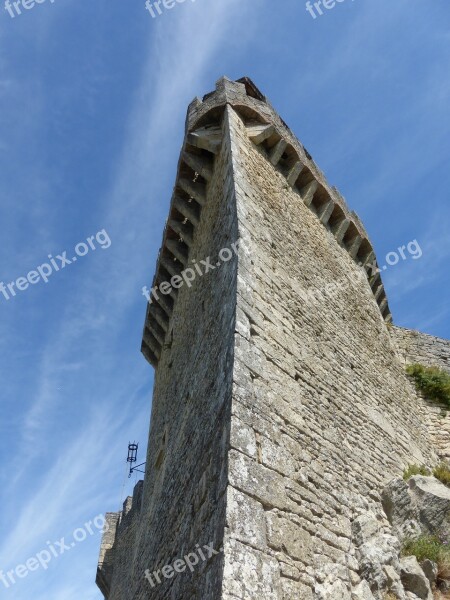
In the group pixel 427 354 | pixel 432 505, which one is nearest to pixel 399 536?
pixel 432 505

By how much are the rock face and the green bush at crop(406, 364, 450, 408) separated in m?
3.67

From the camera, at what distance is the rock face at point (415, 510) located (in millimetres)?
4797

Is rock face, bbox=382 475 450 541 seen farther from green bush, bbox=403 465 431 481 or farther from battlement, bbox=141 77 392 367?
battlement, bbox=141 77 392 367

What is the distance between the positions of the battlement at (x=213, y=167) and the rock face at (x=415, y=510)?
192 inches

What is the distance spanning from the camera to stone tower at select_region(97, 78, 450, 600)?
3387 millimetres

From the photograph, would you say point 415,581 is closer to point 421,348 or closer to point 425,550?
point 425,550

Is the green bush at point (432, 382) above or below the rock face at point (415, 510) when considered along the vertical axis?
above

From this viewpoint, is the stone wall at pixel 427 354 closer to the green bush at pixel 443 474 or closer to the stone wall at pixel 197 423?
the green bush at pixel 443 474

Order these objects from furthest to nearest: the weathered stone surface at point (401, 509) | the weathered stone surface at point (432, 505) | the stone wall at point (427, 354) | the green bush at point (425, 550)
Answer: the stone wall at point (427, 354) → the weathered stone surface at point (432, 505) → the weathered stone surface at point (401, 509) → the green bush at point (425, 550)

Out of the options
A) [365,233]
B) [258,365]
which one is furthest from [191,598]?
[365,233]

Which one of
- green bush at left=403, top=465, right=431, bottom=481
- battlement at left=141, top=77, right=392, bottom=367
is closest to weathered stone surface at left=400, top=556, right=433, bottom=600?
green bush at left=403, top=465, right=431, bottom=481

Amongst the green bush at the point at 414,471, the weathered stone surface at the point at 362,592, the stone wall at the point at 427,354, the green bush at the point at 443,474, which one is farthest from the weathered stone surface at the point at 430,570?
the stone wall at the point at 427,354

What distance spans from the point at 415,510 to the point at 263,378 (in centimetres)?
232

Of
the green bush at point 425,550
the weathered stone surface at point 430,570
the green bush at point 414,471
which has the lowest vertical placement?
the weathered stone surface at point 430,570
